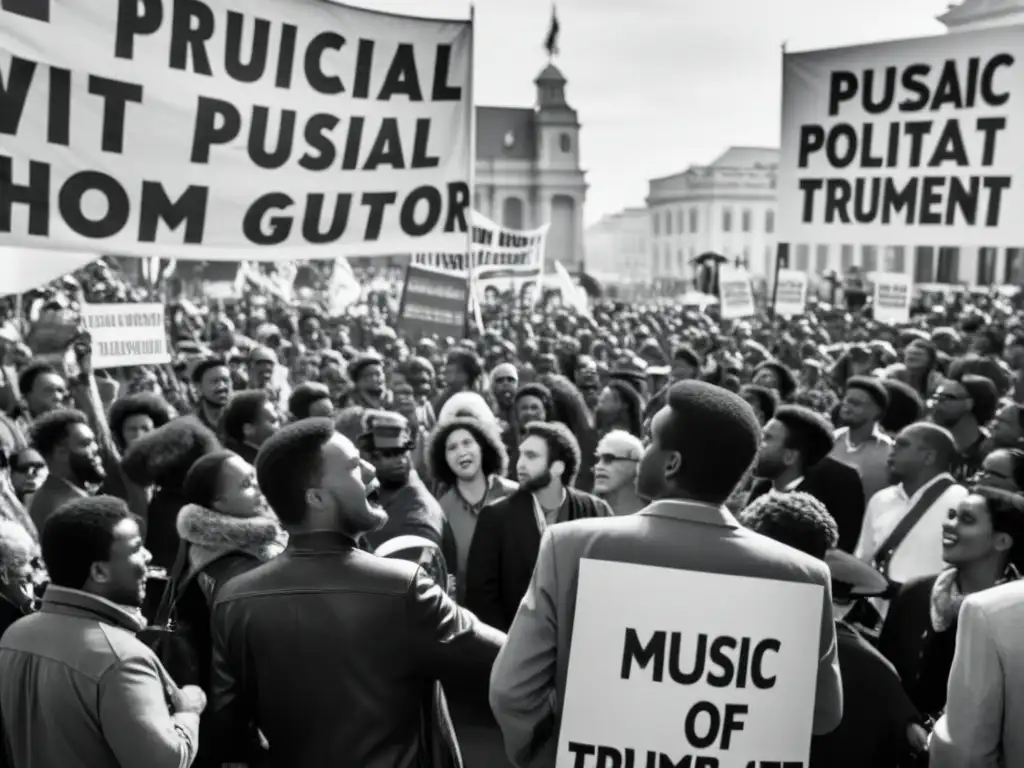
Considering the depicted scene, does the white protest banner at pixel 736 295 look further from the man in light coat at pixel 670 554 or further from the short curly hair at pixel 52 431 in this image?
the man in light coat at pixel 670 554

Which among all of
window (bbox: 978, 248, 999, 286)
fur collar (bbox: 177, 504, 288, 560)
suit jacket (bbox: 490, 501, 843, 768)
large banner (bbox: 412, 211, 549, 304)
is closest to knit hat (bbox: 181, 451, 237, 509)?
fur collar (bbox: 177, 504, 288, 560)

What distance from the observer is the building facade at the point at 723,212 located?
127 meters

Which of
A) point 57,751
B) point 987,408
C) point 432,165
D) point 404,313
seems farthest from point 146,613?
point 404,313

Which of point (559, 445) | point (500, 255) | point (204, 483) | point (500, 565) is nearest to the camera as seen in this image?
point (204, 483)

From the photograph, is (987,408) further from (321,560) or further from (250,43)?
(321,560)

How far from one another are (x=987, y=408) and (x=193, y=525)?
18.6ft

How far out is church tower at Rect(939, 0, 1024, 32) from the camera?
51781mm

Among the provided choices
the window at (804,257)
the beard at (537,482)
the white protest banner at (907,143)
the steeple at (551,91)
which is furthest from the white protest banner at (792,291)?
the steeple at (551,91)

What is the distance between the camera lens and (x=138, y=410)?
6363mm

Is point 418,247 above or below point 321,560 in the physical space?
above

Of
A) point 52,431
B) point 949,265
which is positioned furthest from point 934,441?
point 949,265

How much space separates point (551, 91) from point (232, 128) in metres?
106

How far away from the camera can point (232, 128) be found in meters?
6.03

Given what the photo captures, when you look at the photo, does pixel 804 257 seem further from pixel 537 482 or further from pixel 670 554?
pixel 670 554
